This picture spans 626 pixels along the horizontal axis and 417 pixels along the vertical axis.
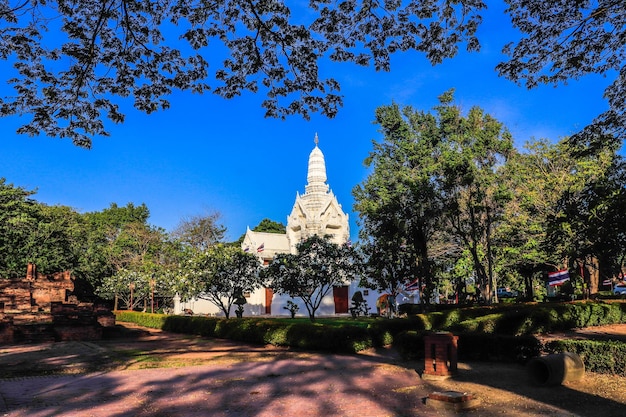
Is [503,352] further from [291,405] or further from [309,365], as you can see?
[291,405]

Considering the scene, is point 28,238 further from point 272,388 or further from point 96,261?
point 272,388

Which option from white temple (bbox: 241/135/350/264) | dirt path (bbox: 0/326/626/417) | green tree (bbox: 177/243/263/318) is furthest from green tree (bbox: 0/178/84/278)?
dirt path (bbox: 0/326/626/417)

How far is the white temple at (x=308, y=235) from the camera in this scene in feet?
129

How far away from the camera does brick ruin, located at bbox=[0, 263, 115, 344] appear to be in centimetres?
2019

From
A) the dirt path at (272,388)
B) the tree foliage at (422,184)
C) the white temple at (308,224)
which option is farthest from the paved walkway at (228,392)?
the white temple at (308,224)

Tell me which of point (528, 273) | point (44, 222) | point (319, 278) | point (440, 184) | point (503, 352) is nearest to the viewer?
point (503, 352)

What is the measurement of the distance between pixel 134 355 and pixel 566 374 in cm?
1237

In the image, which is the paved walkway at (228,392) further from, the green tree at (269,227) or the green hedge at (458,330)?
the green tree at (269,227)

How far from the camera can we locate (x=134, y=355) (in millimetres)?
14938

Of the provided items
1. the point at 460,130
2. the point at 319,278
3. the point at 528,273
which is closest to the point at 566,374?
the point at 319,278

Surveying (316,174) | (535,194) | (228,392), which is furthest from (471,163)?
(316,174)

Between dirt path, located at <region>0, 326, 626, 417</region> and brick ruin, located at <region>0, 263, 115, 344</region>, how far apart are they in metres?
6.67

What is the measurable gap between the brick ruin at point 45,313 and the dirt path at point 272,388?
667cm

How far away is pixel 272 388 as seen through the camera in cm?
931
